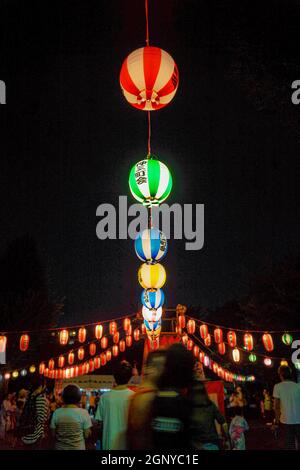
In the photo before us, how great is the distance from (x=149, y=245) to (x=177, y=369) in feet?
25.3

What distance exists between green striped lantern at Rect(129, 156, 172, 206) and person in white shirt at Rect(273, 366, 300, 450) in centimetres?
471

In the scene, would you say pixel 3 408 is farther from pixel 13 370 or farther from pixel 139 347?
pixel 139 347

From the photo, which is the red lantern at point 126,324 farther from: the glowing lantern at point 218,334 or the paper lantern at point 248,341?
the paper lantern at point 248,341

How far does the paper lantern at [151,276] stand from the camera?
41.5 ft

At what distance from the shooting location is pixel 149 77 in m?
7.52

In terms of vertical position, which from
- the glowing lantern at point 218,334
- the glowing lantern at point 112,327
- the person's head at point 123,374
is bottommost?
the person's head at point 123,374

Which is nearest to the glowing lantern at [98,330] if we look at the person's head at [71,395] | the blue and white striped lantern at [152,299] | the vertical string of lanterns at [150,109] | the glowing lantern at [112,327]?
the glowing lantern at [112,327]

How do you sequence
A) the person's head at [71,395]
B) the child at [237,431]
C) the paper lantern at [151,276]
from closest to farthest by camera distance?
1. the person's head at [71,395]
2. the child at [237,431]
3. the paper lantern at [151,276]

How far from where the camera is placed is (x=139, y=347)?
1761 inches

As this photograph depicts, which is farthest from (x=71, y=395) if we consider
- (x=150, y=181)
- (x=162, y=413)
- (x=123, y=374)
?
(x=150, y=181)

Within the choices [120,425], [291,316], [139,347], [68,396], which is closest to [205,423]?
[120,425]

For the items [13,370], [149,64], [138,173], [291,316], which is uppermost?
[149,64]

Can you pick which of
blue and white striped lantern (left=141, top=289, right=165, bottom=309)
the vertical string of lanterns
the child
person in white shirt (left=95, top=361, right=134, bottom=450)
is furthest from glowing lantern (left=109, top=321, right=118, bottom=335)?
person in white shirt (left=95, top=361, right=134, bottom=450)
